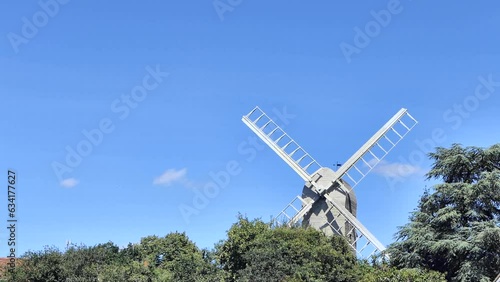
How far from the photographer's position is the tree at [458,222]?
1240 inches

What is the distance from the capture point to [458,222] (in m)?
33.5

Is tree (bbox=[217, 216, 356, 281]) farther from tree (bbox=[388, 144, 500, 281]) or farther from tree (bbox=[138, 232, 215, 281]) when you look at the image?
tree (bbox=[138, 232, 215, 281])

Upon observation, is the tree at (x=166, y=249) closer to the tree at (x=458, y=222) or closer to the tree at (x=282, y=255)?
the tree at (x=282, y=255)

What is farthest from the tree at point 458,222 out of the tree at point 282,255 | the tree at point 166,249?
the tree at point 166,249

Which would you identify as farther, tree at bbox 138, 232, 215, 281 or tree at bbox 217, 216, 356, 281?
tree at bbox 138, 232, 215, 281

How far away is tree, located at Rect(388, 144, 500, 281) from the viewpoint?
3150 centimetres

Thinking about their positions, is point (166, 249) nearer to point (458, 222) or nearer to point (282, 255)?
point (282, 255)

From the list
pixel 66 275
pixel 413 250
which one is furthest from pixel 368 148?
pixel 66 275

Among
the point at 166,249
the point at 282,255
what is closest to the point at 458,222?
the point at 282,255

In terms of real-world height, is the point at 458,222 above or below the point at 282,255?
below

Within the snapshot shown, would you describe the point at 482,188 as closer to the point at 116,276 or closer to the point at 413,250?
the point at 413,250

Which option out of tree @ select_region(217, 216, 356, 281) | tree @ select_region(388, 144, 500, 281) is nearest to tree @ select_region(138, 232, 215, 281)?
tree @ select_region(217, 216, 356, 281)

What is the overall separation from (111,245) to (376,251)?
19271 mm

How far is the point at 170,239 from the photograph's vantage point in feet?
150
